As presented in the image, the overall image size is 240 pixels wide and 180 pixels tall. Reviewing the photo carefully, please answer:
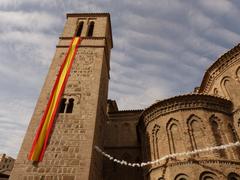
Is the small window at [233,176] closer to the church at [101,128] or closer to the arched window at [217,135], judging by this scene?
the church at [101,128]

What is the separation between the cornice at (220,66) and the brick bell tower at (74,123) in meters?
8.33

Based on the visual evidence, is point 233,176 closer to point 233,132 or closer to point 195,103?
point 233,132

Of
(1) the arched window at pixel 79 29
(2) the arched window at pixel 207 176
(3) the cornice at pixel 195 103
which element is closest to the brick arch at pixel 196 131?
(3) the cornice at pixel 195 103

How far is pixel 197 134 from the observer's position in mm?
13742

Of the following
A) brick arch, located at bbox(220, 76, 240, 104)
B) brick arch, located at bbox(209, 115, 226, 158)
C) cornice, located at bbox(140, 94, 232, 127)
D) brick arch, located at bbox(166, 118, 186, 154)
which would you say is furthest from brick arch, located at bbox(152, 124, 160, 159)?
brick arch, located at bbox(220, 76, 240, 104)

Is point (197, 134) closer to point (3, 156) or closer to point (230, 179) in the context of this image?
point (230, 179)

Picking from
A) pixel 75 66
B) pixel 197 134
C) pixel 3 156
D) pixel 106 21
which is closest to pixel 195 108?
pixel 197 134

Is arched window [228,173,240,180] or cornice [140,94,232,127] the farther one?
cornice [140,94,232,127]

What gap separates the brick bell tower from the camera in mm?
10797

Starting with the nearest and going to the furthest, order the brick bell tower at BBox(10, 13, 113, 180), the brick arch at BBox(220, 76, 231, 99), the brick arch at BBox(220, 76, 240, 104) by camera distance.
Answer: the brick bell tower at BBox(10, 13, 113, 180) < the brick arch at BBox(220, 76, 240, 104) < the brick arch at BBox(220, 76, 231, 99)

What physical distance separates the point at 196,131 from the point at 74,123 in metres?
7.26

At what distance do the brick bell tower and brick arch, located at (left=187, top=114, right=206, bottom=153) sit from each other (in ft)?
18.4

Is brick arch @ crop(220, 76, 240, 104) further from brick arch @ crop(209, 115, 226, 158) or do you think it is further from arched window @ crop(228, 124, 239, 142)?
brick arch @ crop(209, 115, 226, 158)

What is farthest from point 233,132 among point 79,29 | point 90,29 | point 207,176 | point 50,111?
point 79,29
